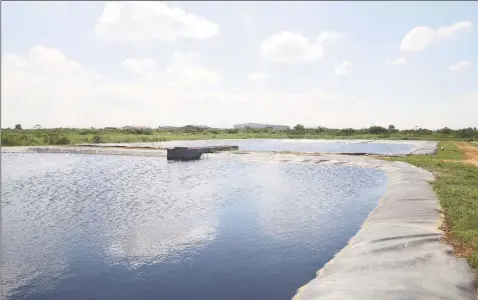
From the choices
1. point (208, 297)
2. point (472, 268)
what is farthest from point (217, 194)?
point (472, 268)

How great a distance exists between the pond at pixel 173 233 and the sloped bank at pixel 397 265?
114cm

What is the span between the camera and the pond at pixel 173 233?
1321 cm

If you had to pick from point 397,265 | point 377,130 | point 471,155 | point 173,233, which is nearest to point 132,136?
point 471,155

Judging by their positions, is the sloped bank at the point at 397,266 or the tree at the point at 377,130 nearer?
the sloped bank at the point at 397,266

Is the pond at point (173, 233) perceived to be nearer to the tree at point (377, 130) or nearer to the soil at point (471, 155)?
the soil at point (471, 155)

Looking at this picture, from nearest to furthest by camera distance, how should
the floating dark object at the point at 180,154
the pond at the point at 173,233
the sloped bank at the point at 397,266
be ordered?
the sloped bank at the point at 397,266 → the pond at the point at 173,233 → the floating dark object at the point at 180,154

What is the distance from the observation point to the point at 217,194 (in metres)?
29.7

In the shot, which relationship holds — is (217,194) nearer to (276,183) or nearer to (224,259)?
(276,183)

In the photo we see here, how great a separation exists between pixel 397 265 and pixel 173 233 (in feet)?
35.2

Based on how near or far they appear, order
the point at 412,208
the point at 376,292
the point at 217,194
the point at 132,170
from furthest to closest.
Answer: the point at 132,170
the point at 217,194
the point at 412,208
the point at 376,292

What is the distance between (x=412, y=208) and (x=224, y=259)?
12072 mm

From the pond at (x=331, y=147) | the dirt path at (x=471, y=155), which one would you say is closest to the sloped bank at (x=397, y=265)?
the dirt path at (x=471, y=155)

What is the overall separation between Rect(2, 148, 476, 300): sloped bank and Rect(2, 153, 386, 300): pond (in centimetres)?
114

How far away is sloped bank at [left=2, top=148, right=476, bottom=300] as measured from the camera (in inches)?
438
